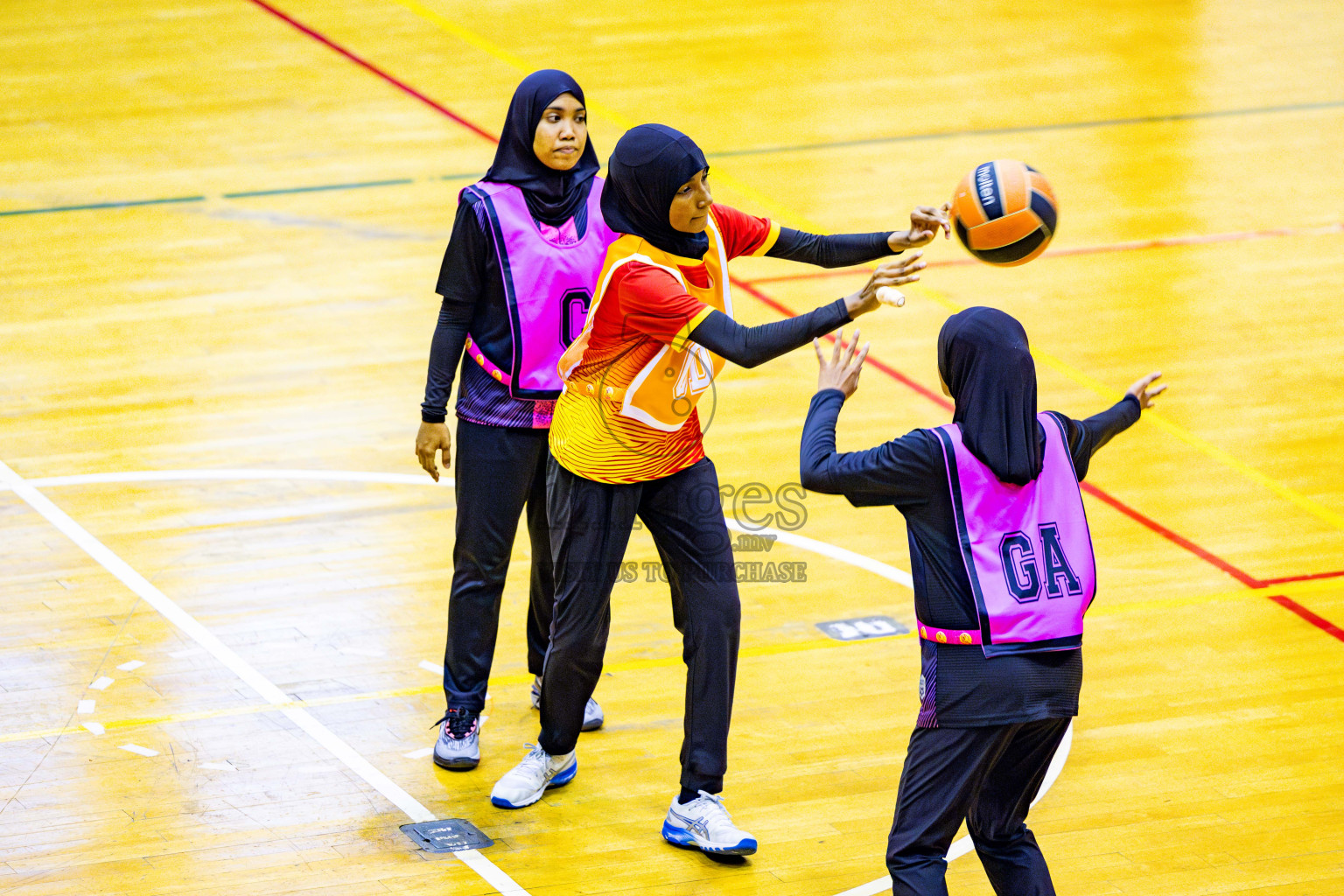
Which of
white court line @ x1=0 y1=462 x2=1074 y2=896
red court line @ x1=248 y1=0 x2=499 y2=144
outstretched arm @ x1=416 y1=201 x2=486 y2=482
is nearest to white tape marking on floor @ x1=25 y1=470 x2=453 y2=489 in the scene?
white court line @ x1=0 y1=462 x2=1074 y2=896

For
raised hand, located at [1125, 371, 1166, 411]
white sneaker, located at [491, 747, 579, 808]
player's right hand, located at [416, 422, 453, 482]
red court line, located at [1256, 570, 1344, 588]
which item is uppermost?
raised hand, located at [1125, 371, 1166, 411]

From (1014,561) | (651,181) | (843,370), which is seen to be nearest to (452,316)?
Result: (651,181)

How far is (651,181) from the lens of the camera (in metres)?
4.69

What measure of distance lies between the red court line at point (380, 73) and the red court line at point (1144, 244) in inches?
118

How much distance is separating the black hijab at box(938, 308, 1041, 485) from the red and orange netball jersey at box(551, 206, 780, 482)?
2.90 ft

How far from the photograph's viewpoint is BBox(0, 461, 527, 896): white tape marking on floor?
5.09 meters

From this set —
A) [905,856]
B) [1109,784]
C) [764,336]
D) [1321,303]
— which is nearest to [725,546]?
[764,336]

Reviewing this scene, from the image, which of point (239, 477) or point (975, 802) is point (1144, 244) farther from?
point (975, 802)

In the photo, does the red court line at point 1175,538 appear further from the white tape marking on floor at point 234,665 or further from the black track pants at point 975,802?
the white tape marking on floor at point 234,665

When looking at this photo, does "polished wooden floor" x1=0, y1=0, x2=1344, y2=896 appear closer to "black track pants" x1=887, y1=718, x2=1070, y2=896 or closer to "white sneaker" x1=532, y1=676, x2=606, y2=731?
"white sneaker" x1=532, y1=676, x2=606, y2=731

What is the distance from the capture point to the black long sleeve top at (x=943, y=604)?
405 cm

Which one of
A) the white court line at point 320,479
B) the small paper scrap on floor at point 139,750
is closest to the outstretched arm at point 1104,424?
the white court line at point 320,479

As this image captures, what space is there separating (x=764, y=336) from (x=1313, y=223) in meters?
7.86

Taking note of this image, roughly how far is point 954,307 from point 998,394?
234 inches
